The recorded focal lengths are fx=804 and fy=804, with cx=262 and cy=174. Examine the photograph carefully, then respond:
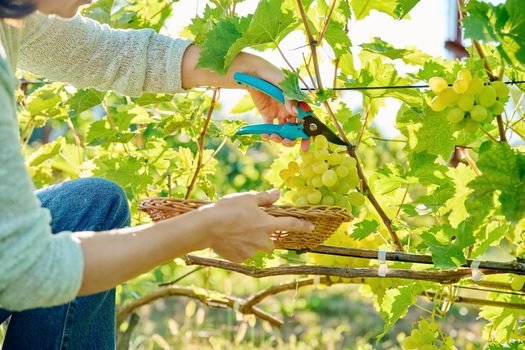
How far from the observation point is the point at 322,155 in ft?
5.55

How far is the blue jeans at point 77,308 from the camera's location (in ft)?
5.26

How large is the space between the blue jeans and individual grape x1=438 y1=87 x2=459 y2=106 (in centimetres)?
71

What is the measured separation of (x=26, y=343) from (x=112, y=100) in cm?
142

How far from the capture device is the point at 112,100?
2889mm

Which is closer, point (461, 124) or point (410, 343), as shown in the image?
point (461, 124)

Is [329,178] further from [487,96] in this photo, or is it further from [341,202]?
[487,96]

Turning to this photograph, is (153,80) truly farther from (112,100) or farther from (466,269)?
(112,100)

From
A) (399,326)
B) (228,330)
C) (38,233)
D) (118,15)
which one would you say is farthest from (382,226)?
(399,326)

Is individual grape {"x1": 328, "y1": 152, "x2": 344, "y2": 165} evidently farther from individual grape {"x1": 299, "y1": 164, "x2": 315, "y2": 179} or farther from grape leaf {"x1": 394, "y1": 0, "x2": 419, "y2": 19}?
grape leaf {"x1": 394, "y1": 0, "x2": 419, "y2": 19}

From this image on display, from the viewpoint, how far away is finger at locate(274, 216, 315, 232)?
1377 millimetres

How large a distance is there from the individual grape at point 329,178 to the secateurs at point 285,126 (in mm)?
92

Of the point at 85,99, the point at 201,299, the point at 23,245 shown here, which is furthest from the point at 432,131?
the point at 201,299

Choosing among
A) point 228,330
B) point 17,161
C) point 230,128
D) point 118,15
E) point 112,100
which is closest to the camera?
point 17,161

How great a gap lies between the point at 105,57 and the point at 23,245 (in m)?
0.81
